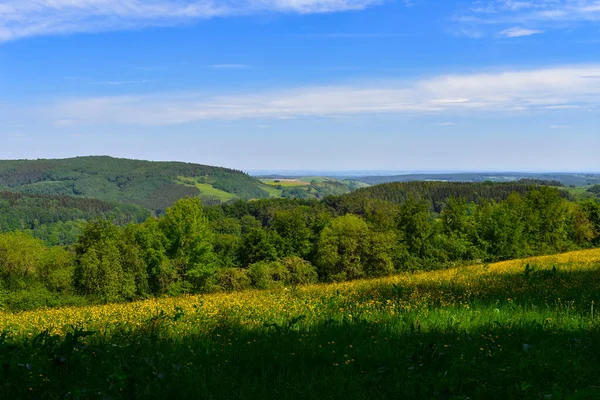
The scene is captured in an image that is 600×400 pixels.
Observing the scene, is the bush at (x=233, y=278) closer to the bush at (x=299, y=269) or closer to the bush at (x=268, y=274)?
the bush at (x=268, y=274)

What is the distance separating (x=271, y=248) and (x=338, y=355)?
52433 mm

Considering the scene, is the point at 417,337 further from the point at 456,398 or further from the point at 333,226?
the point at 333,226

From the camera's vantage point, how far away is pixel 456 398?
3820mm

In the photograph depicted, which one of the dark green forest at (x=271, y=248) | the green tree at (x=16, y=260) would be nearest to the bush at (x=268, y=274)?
the dark green forest at (x=271, y=248)

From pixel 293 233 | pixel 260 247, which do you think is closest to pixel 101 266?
pixel 260 247

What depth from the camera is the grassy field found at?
452 centimetres

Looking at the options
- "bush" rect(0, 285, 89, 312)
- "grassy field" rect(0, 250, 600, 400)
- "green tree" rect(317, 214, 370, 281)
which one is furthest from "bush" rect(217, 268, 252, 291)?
"grassy field" rect(0, 250, 600, 400)

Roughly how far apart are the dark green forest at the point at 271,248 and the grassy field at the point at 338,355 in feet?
84.8

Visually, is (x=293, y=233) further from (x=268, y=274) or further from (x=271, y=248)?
(x=268, y=274)

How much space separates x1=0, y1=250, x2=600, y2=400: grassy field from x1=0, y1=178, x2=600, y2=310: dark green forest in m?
25.8

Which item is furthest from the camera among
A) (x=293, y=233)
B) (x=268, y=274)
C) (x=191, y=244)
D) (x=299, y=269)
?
(x=293, y=233)

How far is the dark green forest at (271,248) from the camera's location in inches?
1681

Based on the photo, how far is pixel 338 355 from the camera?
5.71 meters

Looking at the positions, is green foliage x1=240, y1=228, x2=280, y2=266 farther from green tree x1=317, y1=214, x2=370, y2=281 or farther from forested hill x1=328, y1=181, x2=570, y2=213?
forested hill x1=328, y1=181, x2=570, y2=213
